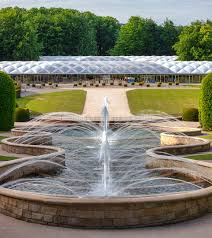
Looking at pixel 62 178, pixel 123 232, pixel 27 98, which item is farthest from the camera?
pixel 27 98

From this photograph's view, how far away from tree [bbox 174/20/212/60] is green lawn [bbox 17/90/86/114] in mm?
35402

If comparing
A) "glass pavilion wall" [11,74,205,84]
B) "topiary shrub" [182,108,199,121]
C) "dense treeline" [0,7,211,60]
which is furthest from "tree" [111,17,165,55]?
"topiary shrub" [182,108,199,121]

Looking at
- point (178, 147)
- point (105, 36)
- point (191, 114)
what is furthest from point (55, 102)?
point (105, 36)

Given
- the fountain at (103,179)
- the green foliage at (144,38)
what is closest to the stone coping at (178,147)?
the fountain at (103,179)

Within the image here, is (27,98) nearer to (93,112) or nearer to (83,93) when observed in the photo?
(83,93)

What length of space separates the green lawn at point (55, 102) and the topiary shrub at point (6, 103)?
9.86 meters

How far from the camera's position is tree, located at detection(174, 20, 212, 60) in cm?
8519

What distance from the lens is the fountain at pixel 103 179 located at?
38.8ft

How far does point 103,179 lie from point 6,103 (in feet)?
47.6

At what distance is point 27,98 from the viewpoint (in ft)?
165

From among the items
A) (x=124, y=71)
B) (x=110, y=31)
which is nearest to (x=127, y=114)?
(x=124, y=71)

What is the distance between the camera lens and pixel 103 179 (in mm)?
16984

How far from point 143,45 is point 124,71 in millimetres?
33259

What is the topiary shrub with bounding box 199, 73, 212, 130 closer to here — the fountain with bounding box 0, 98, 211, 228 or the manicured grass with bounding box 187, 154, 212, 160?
the fountain with bounding box 0, 98, 211, 228
